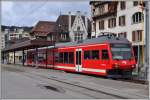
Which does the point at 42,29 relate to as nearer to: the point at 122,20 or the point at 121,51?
the point at 122,20

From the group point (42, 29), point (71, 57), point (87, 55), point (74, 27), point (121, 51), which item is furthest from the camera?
point (42, 29)

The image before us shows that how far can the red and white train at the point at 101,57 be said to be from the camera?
89.2 ft

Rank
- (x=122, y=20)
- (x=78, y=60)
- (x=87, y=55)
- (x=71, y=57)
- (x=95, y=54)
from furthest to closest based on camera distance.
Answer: (x=122, y=20) → (x=71, y=57) → (x=78, y=60) → (x=87, y=55) → (x=95, y=54)

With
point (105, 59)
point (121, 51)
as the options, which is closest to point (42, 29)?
point (121, 51)

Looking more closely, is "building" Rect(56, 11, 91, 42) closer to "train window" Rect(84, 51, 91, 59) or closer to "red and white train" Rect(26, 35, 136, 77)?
"red and white train" Rect(26, 35, 136, 77)

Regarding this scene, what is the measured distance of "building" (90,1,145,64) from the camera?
2275 inches

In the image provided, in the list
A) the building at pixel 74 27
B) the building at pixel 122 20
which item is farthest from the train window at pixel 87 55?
the building at pixel 74 27

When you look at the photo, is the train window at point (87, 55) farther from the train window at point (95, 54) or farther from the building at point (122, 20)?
the building at point (122, 20)

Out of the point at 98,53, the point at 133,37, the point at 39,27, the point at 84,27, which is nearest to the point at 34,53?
the point at 133,37

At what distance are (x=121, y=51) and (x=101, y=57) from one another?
1.43m

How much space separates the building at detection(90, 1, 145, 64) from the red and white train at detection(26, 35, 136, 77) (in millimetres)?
19536

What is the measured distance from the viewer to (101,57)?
1110 inches

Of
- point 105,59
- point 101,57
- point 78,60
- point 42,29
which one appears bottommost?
point 78,60

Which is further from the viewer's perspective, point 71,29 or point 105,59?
point 71,29
